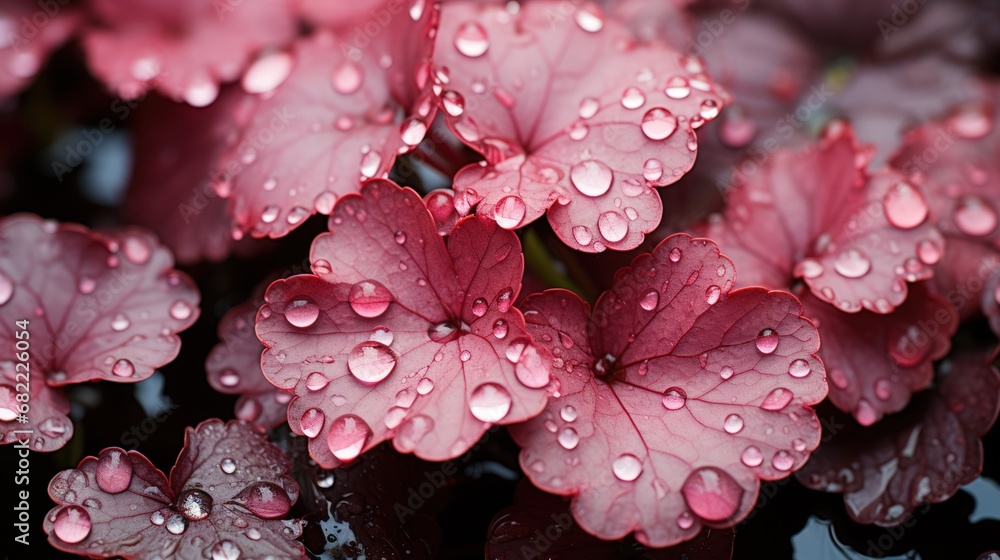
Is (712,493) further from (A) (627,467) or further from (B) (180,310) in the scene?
(B) (180,310)

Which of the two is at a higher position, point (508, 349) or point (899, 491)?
point (508, 349)

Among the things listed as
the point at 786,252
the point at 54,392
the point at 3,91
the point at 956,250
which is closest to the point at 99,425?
the point at 54,392

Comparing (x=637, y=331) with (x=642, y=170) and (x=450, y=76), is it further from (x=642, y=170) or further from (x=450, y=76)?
(x=450, y=76)

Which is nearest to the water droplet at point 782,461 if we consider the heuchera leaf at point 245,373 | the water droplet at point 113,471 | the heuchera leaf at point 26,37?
the heuchera leaf at point 245,373

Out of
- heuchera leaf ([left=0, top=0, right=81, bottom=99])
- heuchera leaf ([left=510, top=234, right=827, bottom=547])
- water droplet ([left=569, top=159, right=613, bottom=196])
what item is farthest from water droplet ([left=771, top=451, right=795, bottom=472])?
heuchera leaf ([left=0, top=0, right=81, bottom=99])

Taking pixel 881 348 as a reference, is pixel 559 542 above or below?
below

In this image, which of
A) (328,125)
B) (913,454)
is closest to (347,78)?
(328,125)

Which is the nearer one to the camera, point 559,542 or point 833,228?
point 559,542
